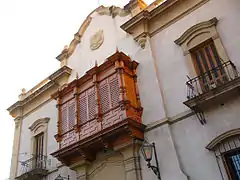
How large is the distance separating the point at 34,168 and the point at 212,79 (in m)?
9.23

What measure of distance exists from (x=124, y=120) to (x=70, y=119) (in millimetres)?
3395

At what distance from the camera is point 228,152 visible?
27.3 ft

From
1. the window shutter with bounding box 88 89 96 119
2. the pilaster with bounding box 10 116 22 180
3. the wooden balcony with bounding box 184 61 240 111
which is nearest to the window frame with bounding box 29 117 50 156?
the pilaster with bounding box 10 116 22 180

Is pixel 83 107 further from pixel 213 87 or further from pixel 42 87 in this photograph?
pixel 213 87

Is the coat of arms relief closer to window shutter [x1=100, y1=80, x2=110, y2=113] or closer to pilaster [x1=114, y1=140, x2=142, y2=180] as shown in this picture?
window shutter [x1=100, y1=80, x2=110, y2=113]

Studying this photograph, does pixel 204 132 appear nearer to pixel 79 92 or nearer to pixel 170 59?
pixel 170 59

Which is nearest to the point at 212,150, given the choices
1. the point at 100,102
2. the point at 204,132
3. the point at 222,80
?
the point at 204,132

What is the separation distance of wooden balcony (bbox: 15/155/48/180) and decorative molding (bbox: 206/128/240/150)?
7.90 m

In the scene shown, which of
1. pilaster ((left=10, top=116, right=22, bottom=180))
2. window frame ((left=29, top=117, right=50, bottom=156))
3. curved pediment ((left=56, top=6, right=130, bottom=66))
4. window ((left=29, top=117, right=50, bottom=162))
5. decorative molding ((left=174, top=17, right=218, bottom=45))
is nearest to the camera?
decorative molding ((left=174, top=17, right=218, bottom=45))

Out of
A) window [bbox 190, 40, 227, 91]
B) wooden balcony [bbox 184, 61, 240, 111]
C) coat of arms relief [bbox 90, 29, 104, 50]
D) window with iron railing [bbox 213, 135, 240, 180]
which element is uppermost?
coat of arms relief [bbox 90, 29, 104, 50]

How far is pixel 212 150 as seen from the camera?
28.2 ft

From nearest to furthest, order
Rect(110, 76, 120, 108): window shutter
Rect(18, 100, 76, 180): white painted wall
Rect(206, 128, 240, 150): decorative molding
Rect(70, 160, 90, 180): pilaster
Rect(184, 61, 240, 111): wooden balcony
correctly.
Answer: Rect(206, 128, 240, 150): decorative molding, Rect(184, 61, 240, 111): wooden balcony, Rect(110, 76, 120, 108): window shutter, Rect(70, 160, 90, 180): pilaster, Rect(18, 100, 76, 180): white painted wall

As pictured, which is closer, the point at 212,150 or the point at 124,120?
the point at 212,150

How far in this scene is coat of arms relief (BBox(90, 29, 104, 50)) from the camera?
46.1 ft
